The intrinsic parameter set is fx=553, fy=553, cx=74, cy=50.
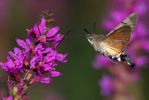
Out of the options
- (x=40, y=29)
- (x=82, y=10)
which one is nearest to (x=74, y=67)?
(x=82, y=10)

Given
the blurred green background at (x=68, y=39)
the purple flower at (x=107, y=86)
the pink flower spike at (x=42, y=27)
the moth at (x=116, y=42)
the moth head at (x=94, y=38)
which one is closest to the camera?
the pink flower spike at (x=42, y=27)

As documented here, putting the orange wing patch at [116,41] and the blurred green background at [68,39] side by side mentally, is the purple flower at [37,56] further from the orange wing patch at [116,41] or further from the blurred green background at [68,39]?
the blurred green background at [68,39]

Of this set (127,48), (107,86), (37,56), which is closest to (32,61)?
(37,56)

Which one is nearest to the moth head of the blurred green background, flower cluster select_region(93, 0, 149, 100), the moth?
the moth

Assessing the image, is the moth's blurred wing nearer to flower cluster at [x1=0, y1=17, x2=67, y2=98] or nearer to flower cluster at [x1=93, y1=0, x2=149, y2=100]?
flower cluster at [x1=0, y1=17, x2=67, y2=98]

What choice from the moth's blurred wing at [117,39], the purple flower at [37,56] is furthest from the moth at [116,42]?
the purple flower at [37,56]

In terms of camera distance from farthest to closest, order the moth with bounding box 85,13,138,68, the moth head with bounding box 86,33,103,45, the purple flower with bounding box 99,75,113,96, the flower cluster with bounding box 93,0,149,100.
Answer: the purple flower with bounding box 99,75,113,96 → the flower cluster with bounding box 93,0,149,100 → the moth head with bounding box 86,33,103,45 → the moth with bounding box 85,13,138,68
